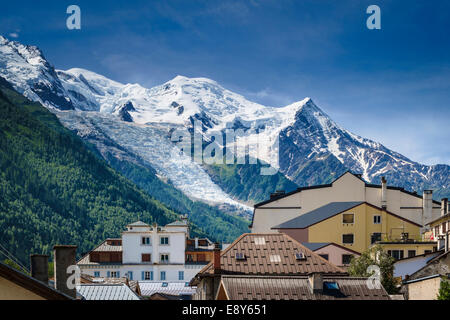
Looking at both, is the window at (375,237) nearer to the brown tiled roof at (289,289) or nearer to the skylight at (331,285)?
the brown tiled roof at (289,289)

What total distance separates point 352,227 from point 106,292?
141 feet

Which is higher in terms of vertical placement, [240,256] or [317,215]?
[317,215]

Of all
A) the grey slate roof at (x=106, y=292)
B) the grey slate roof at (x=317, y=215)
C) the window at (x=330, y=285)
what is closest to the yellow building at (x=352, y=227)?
the grey slate roof at (x=317, y=215)

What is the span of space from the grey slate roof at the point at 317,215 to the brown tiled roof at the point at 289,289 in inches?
1590

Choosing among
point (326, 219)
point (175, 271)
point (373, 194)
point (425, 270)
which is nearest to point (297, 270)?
point (425, 270)

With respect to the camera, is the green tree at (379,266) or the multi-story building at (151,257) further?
the multi-story building at (151,257)

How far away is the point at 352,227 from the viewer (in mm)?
75625

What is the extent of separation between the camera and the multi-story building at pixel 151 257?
115 metres

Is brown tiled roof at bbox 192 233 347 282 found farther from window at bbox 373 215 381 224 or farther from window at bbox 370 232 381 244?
window at bbox 373 215 381 224

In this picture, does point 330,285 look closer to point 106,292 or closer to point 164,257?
point 106,292

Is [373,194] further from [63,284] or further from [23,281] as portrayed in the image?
[23,281]

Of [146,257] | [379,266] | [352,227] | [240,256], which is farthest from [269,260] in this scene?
[146,257]
